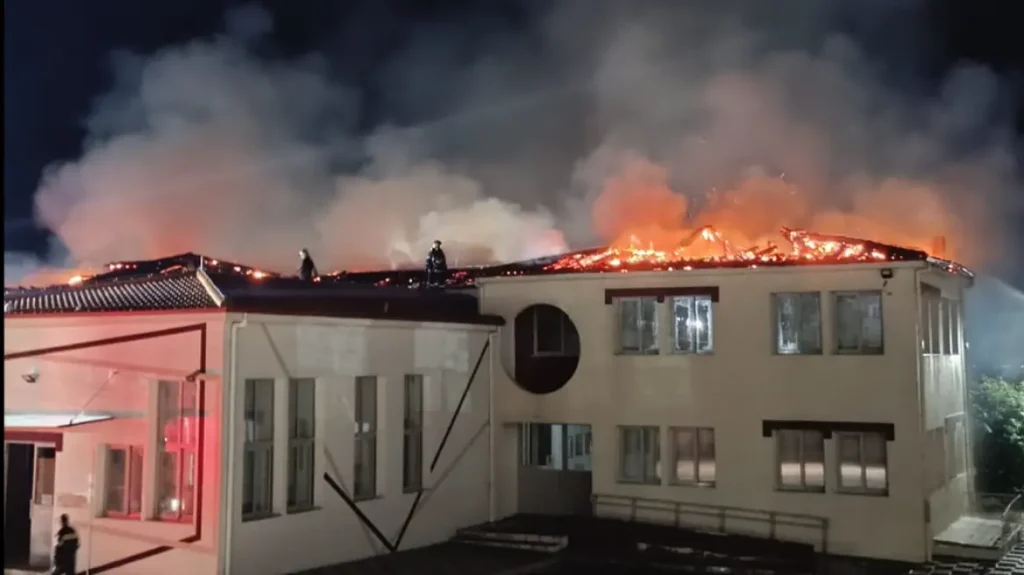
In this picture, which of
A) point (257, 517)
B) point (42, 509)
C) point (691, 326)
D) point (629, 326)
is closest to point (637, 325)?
point (629, 326)

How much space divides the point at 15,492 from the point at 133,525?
2023 millimetres

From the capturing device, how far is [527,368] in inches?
666

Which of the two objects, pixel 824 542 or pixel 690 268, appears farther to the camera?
pixel 690 268

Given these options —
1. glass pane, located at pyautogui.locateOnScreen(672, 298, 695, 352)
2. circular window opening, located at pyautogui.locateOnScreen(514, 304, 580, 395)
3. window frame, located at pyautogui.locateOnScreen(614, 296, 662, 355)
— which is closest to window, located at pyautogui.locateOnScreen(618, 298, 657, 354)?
window frame, located at pyautogui.locateOnScreen(614, 296, 662, 355)

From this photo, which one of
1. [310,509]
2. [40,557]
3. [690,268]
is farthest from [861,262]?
[40,557]

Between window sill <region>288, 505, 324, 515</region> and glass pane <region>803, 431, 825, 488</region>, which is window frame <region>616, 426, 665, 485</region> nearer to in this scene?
glass pane <region>803, 431, 825, 488</region>

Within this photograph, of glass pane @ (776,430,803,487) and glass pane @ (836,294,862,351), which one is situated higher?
glass pane @ (836,294,862,351)

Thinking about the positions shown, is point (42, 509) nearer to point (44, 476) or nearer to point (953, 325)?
point (44, 476)

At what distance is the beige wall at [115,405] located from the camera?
445 inches

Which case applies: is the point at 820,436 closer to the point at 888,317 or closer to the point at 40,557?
the point at 888,317

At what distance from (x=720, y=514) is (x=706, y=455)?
98cm

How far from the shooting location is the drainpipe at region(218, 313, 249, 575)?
36.8 feet

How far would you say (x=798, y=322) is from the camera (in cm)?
1522

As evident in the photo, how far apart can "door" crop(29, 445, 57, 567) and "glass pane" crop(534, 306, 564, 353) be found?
8.16 metres
